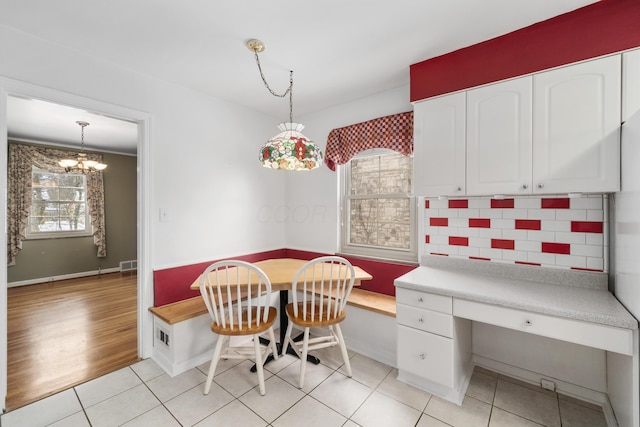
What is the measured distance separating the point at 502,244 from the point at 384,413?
1416 millimetres

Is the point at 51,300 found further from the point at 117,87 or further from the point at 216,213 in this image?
the point at 117,87

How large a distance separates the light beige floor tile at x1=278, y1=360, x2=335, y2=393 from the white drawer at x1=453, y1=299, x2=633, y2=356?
3.49ft

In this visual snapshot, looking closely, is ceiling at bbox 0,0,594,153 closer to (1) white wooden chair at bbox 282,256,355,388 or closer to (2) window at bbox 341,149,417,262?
(2) window at bbox 341,149,417,262

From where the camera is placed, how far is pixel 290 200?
3357mm

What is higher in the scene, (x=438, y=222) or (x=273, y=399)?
(x=438, y=222)

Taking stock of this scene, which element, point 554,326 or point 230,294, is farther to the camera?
point 230,294

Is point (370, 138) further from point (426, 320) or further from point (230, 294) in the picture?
point (230, 294)

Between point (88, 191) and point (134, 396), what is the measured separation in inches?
174

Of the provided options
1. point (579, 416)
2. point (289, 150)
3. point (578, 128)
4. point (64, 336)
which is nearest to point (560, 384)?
Result: point (579, 416)

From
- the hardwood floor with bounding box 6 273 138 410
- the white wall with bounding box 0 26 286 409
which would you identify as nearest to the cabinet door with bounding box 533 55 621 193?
the white wall with bounding box 0 26 286 409

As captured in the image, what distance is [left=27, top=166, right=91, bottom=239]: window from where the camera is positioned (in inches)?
173

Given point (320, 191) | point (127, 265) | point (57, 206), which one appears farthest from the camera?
point (127, 265)

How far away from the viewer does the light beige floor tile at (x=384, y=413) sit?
5.18 ft

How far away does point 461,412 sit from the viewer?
1.66m
